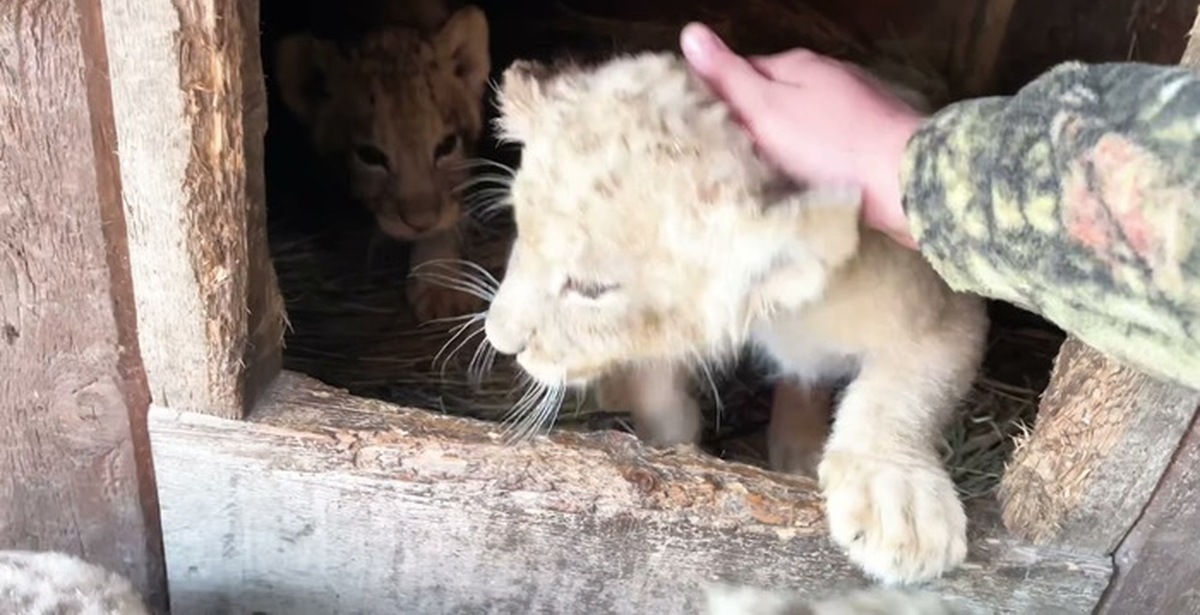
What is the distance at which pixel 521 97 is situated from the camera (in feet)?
5.59

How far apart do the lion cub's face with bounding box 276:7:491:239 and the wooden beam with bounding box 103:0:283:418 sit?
73cm

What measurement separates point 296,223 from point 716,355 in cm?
132

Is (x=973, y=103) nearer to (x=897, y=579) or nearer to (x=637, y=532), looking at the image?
(x=897, y=579)

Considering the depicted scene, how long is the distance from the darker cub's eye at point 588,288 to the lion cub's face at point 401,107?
3.20ft

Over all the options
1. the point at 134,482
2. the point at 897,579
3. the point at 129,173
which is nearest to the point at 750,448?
the point at 897,579

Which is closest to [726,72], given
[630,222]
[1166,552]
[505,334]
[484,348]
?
[630,222]

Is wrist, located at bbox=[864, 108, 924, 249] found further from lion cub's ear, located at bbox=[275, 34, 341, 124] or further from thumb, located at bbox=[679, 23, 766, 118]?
lion cub's ear, located at bbox=[275, 34, 341, 124]

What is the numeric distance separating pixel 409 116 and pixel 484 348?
0.45 m

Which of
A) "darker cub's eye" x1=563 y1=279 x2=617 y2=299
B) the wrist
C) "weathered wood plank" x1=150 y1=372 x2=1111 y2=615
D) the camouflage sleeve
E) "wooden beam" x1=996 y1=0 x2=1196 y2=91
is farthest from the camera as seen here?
"wooden beam" x1=996 y1=0 x2=1196 y2=91

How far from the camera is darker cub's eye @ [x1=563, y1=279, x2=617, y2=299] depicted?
1.63m

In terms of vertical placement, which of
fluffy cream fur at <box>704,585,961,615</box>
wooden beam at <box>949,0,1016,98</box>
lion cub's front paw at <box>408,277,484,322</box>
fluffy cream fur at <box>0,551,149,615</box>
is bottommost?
fluffy cream fur at <box>0,551,149,615</box>

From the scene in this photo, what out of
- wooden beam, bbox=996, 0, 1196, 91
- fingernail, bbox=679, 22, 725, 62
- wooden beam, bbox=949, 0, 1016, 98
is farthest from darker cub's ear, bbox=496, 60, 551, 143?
wooden beam, bbox=949, 0, 1016, 98

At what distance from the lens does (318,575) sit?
76.2 inches

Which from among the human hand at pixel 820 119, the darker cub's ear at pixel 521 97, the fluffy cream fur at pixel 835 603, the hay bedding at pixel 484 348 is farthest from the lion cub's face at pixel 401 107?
the fluffy cream fur at pixel 835 603
